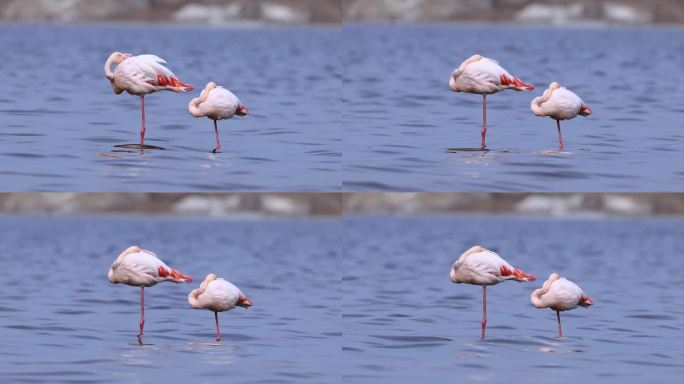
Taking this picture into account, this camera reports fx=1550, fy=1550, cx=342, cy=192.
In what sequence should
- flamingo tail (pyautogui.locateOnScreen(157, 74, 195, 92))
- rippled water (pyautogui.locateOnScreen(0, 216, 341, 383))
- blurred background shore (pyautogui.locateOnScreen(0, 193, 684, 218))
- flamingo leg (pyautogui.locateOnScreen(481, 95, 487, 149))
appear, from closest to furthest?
rippled water (pyautogui.locateOnScreen(0, 216, 341, 383)), flamingo tail (pyautogui.locateOnScreen(157, 74, 195, 92)), flamingo leg (pyautogui.locateOnScreen(481, 95, 487, 149)), blurred background shore (pyautogui.locateOnScreen(0, 193, 684, 218))

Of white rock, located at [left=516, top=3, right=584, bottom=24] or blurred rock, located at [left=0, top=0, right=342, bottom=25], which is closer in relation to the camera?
blurred rock, located at [left=0, top=0, right=342, bottom=25]

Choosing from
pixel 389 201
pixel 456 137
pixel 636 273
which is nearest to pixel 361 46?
pixel 389 201

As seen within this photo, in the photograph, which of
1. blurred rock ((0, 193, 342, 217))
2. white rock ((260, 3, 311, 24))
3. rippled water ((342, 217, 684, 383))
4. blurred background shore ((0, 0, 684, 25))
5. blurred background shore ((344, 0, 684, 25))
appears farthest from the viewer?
blurred background shore ((344, 0, 684, 25))

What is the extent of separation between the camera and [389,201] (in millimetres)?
29219

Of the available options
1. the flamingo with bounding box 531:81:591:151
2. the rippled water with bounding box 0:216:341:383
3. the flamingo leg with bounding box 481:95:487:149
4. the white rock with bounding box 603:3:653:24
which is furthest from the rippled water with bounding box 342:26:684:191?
the white rock with bounding box 603:3:653:24

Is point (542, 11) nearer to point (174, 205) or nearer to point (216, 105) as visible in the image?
point (174, 205)

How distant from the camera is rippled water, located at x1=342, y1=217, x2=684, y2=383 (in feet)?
34.2

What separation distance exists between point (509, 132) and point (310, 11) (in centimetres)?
2761

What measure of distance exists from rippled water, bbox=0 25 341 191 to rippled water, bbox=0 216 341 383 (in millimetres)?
1226

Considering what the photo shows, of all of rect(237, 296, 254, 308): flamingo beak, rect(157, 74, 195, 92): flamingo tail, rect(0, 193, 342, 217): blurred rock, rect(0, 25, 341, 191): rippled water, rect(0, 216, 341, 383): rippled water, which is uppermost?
rect(157, 74, 195, 92): flamingo tail

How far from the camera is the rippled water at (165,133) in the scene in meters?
10.4

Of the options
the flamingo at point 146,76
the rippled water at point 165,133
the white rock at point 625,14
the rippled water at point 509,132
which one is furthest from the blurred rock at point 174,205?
the flamingo at point 146,76

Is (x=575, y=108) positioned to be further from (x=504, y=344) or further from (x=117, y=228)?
(x=117, y=228)

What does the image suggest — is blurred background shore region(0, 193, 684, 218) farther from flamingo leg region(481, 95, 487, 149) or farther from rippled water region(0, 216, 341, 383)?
flamingo leg region(481, 95, 487, 149)
